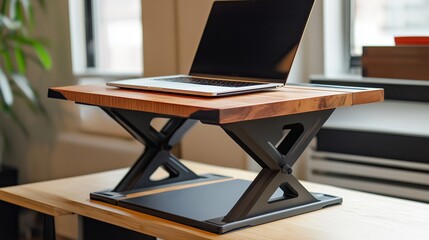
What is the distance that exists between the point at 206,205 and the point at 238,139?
229mm

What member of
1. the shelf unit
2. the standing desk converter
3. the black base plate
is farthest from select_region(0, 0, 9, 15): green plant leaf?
the black base plate

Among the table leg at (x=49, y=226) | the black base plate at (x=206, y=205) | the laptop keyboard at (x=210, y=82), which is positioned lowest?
the table leg at (x=49, y=226)

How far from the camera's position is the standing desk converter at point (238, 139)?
154 cm


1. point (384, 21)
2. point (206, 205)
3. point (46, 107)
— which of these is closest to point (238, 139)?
point (206, 205)

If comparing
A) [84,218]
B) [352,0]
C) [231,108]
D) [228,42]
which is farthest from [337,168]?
[231,108]

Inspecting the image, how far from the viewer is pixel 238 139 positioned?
1.59 metres

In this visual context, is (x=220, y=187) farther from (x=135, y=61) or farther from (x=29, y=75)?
(x=29, y=75)

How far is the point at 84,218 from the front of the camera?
1897mm

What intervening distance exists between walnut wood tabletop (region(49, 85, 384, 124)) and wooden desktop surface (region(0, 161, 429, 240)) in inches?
9.5

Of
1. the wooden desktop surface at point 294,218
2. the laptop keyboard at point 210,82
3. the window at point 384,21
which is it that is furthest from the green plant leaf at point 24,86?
the laptop keyboard at point 210,82

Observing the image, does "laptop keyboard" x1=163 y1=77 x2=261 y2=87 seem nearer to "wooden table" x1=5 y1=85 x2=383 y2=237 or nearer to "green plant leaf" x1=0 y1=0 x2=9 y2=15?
"wooden table" x1=5 y1=85 x2=383 y2=237

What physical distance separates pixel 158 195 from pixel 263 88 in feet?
1.25

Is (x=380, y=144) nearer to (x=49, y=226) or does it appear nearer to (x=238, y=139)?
(x=238, y=139)

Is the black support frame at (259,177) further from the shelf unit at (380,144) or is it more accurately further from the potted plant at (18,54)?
the potted plant at (18,54)
